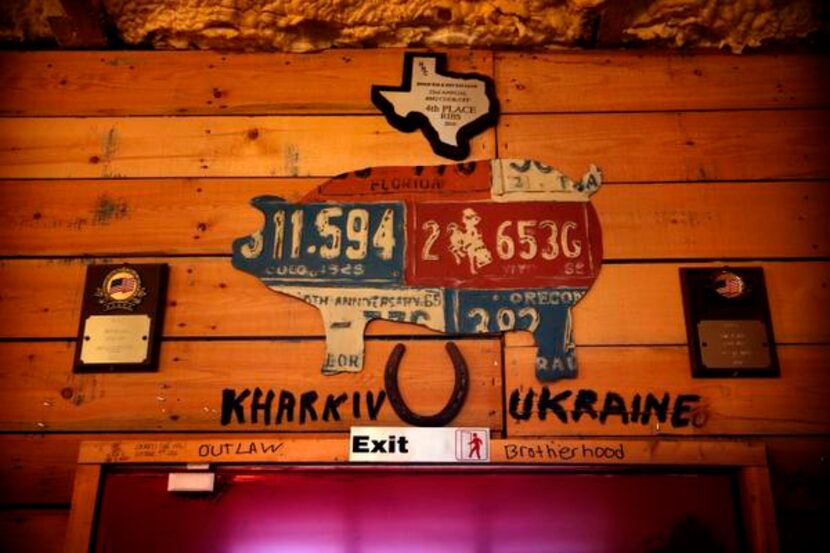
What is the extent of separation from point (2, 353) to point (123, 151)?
555 millimetres

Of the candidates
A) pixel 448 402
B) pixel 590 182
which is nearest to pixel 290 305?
pixel 448 402

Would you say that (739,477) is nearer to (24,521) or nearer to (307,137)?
(307,137)

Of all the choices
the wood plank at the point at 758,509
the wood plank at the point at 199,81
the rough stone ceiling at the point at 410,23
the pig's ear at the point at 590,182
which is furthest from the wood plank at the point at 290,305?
the rough stone ceiling at the point at 410,23

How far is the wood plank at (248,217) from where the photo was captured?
1555mm

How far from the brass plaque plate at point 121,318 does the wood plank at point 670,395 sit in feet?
2.66

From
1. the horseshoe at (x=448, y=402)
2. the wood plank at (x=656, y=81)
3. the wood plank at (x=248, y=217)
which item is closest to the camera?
the horseshoe at (x=448, y=402)

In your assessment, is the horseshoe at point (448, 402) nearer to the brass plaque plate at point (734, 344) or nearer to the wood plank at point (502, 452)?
the wood plank at point (502, 452)

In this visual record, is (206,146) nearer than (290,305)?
No

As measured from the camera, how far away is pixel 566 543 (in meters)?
1.31

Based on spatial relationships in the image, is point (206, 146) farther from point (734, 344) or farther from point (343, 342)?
point (734, 344)

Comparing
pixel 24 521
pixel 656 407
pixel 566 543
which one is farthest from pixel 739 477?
pixel 24 521

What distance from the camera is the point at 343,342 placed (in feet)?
4.85

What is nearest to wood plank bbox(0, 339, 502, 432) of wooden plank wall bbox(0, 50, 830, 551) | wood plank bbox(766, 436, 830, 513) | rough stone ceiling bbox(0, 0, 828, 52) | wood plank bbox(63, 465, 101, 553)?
wooden plank wall bbox(0, 50, 830, 551)

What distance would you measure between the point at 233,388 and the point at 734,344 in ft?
3.67
